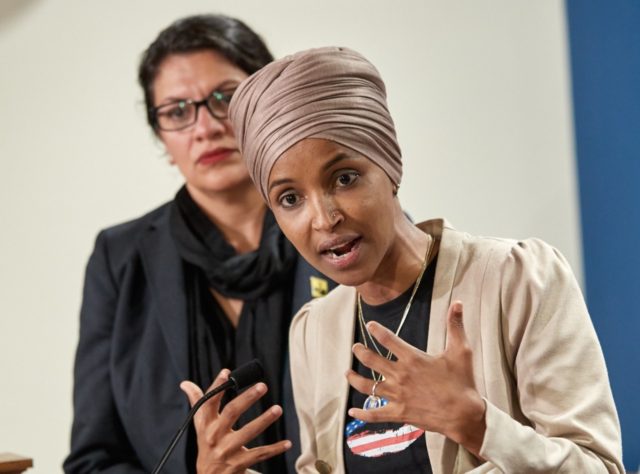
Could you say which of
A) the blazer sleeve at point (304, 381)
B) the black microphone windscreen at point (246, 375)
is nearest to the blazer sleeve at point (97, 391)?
the blazer sleeve at point (304, 381)

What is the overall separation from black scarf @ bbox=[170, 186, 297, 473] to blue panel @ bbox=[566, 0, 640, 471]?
1331 millimetres

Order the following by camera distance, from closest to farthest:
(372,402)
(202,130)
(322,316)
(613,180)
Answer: (372,402)
(322,316)
(202,130)
(613,180)

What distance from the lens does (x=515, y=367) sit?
5.27 ft

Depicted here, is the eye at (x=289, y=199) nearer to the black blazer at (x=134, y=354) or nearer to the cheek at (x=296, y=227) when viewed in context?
the cheek at (x=296, y=227)

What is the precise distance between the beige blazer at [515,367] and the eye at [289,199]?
0.27m

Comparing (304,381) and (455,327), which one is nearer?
(455,327)

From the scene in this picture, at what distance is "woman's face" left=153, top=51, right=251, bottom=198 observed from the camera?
254 centimetres

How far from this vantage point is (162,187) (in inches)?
155

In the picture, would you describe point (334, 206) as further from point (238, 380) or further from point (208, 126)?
point (208, 126)

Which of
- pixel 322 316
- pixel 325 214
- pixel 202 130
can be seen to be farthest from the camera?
pixel 202 130

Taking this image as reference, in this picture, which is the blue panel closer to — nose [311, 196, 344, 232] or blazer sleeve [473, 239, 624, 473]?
blazer sleeve [473, 239, 624, 473]

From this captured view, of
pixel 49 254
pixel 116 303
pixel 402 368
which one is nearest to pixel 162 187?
pixel 49 254

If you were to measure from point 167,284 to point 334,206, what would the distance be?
1.08 m

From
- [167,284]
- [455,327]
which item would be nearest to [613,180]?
[167,284]
